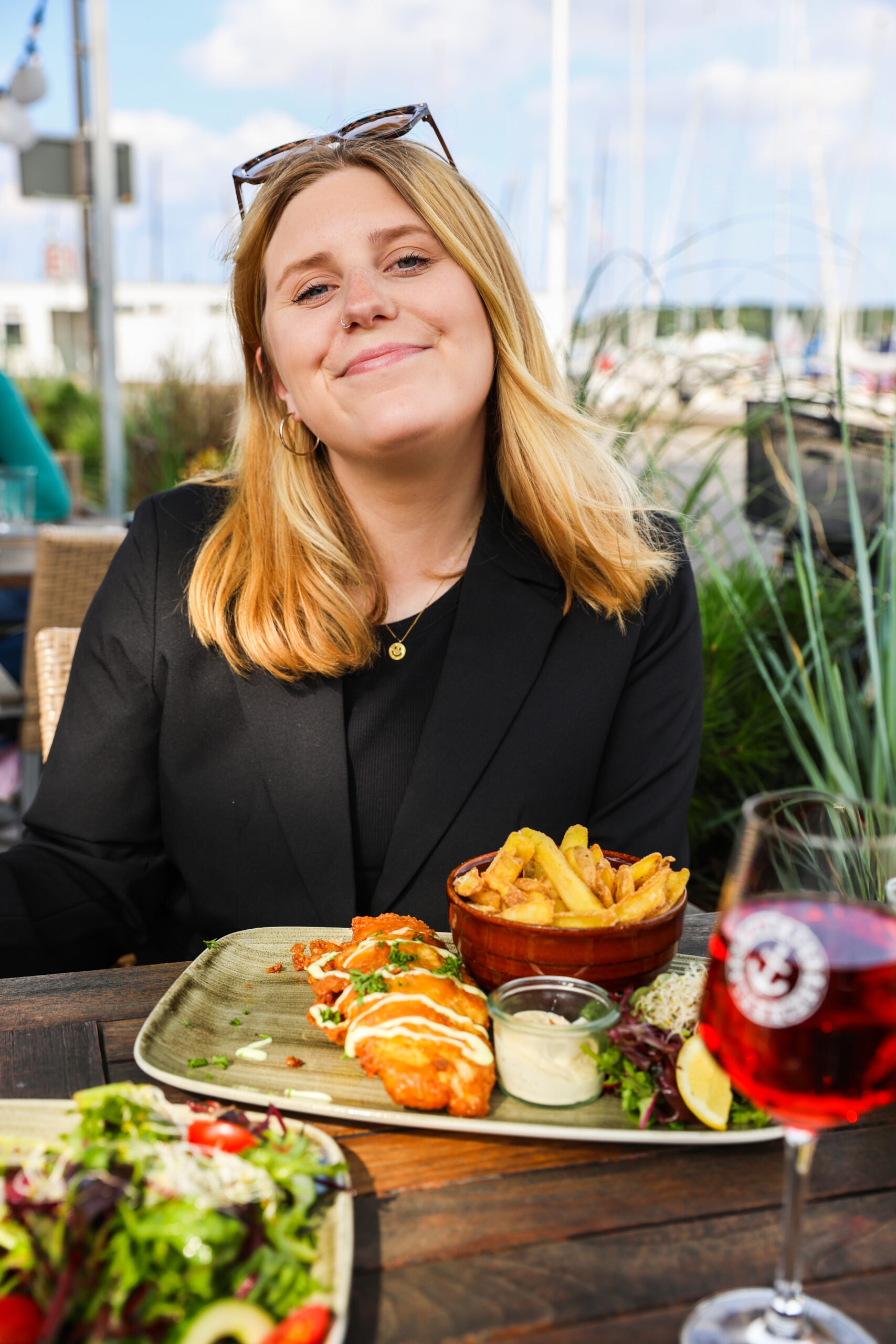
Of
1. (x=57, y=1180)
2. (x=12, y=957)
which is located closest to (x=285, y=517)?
(x=12, y=957)

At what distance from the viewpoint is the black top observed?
179 cm

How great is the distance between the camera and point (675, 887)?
108cm

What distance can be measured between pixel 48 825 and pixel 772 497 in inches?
123

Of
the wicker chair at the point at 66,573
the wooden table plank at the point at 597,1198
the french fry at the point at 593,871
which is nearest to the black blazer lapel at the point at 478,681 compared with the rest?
the french fry at the point at 593,871

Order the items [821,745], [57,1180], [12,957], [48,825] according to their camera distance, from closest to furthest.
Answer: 1. [57,1180]
2. [12,957]
3. [48,825]
4. [821,745]

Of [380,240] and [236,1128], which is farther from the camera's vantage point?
[380,240]

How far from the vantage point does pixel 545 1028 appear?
3.05 feet

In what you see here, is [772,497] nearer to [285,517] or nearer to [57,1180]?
[285,517]

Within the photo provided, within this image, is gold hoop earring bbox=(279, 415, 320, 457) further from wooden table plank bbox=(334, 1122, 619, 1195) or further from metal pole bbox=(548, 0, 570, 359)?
metal pole bbox=(548, 0, 570, 359)

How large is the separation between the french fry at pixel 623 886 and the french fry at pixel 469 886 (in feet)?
0.45

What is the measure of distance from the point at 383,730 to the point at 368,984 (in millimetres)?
809

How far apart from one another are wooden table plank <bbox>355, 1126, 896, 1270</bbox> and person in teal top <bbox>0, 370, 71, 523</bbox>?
4.37m

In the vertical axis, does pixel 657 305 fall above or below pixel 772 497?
above

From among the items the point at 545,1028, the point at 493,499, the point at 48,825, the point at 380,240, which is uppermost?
the point at 380,240
